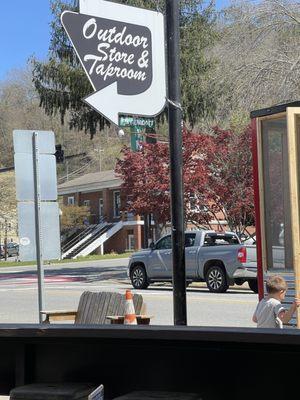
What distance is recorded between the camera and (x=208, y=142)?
23.8m

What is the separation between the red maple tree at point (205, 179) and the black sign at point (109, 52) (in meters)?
17.5

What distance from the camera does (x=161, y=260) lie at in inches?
804

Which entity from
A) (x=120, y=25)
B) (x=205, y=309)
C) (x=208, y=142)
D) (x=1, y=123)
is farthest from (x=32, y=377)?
(x=1, y=123)

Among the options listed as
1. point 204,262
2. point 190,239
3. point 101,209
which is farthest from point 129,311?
point 101,209

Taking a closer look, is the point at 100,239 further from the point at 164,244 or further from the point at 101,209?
the point at 164,244

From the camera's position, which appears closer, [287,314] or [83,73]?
[287,314]

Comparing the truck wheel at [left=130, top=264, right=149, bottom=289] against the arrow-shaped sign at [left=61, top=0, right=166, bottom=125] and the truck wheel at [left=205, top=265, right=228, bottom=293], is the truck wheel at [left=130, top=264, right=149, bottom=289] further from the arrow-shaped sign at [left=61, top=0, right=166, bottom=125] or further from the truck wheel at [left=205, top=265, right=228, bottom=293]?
the arrow-shaped sign at [left=61, top=0, right=166, bottom=125]

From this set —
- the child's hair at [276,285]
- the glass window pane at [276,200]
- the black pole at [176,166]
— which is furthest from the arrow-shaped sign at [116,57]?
the child's hair at [276,285]

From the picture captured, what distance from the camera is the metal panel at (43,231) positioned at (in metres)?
7.10

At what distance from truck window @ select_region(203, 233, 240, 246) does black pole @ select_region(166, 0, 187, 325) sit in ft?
46.9

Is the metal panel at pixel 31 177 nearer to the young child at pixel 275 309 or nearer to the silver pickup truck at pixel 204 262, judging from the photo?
the young child at pixel 275 309

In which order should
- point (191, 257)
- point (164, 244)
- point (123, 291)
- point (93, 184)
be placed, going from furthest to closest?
1. point (93, 184)
2. point (164, 244)
3. point (123, 291)
4. point (191, 257)

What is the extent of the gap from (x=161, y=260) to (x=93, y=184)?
35.7 m

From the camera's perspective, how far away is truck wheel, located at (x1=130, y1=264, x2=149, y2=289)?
21.3 metres
